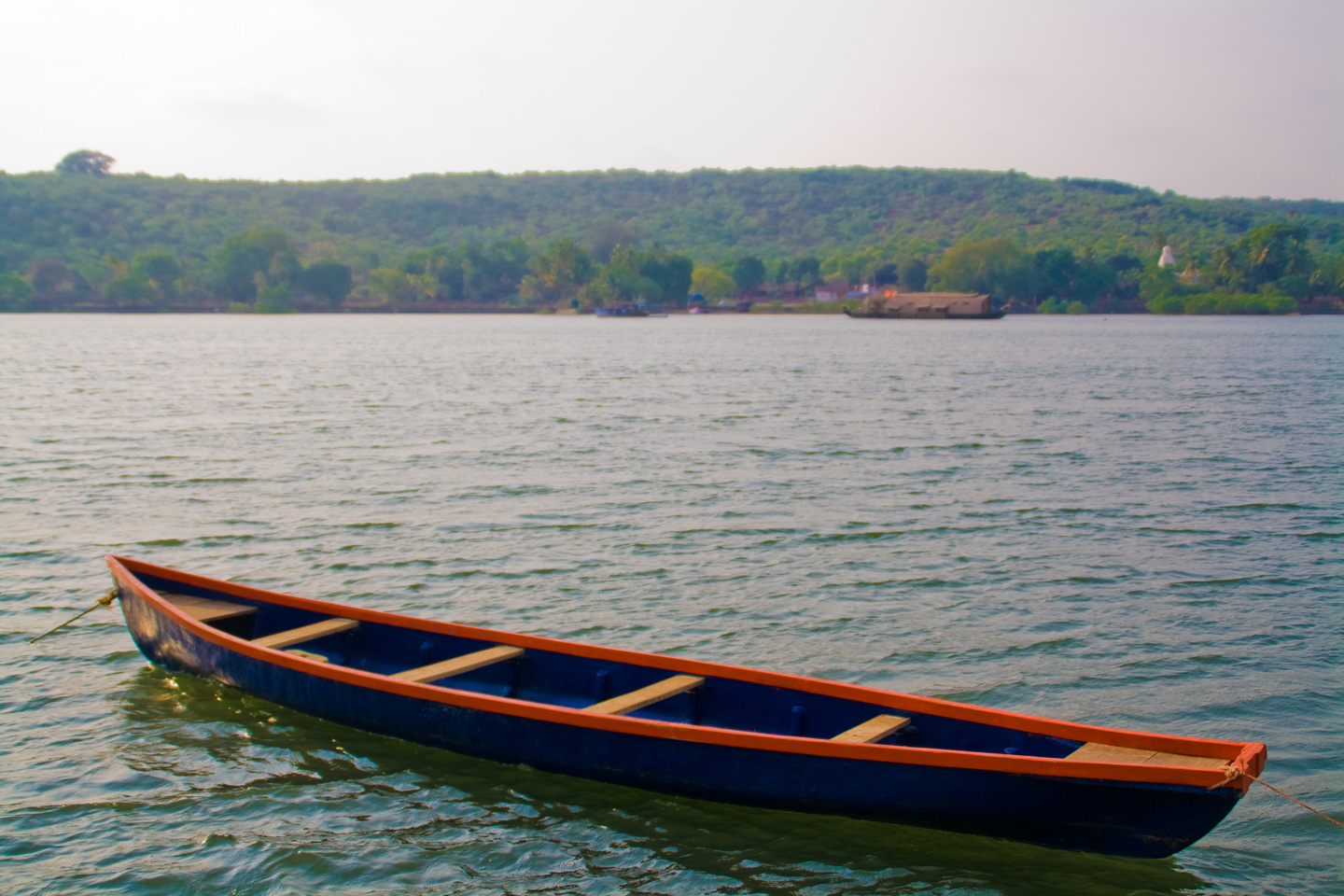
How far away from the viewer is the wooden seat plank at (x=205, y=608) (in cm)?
1131

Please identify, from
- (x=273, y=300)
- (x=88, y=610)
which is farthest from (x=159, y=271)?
(x=88, y=610)

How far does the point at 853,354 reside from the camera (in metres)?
75.2

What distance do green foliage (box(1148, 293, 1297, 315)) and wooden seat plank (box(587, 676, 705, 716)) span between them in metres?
176

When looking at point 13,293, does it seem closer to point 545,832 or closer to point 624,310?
point 624,310

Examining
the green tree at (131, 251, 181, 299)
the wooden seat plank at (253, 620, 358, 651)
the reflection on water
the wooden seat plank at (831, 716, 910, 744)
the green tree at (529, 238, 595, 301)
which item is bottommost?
the reflection on water

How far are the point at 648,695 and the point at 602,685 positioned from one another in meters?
1.02

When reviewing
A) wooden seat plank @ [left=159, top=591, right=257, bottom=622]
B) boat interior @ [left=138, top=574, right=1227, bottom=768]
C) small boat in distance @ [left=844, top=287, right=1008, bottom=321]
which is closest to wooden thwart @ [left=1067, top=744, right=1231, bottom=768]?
boat interior @ [left=138, top=574, right=1227, bottom=768]

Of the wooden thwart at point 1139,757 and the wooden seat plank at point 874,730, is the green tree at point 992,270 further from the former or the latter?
the wooden thwart at point 1139,757

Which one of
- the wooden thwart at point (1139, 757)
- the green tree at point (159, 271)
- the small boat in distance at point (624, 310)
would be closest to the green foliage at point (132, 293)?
the green tree at point (159, 271)

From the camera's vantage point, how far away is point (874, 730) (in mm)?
8031

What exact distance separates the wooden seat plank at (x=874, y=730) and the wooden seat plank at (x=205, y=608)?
7092 millimetres

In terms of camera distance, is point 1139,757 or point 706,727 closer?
point 1139,757

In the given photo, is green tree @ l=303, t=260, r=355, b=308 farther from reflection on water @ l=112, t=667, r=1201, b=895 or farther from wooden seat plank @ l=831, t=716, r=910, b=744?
wooden seat plank @ l=831, t=716, r=910, b=744

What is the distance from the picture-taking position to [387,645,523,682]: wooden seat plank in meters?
9.64
